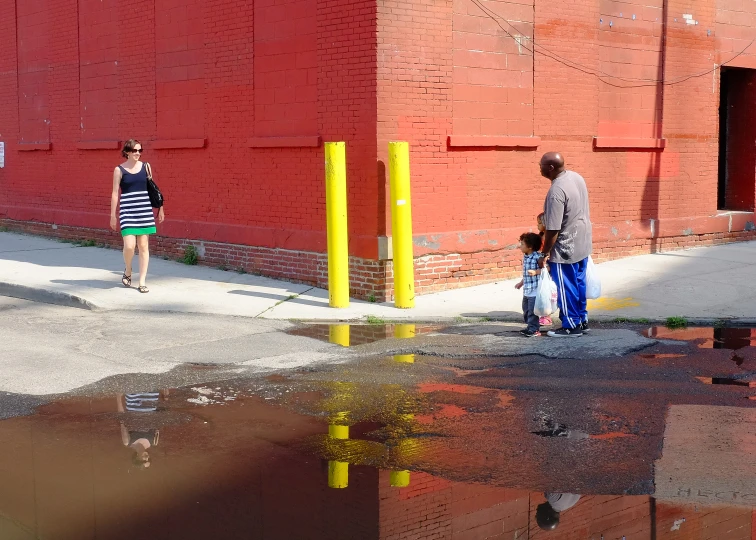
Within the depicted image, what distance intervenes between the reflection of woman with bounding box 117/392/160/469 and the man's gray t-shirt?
3.86 m

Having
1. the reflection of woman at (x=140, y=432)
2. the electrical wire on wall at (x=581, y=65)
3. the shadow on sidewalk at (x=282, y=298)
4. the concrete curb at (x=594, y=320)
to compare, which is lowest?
the reflection of woman at (x=140, y=432)

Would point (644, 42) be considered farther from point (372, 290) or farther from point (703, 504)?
point (703, 504)

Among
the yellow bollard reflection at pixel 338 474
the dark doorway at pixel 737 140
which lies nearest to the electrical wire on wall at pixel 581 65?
the dark doorway at pixel 737 140

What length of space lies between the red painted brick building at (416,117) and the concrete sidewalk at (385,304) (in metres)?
0.47

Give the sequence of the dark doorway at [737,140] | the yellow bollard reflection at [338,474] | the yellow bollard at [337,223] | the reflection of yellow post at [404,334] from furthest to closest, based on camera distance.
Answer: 1. the dark doorway at [737,140]
2. the yellow bollard at [337,223]
3. the reflection of yellow post at [404,334]
4. the yellow bollard reflection at [338,474]

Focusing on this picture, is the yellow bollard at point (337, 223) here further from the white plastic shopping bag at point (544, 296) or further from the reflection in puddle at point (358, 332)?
the white plastic shopping bag at point (544, 296)

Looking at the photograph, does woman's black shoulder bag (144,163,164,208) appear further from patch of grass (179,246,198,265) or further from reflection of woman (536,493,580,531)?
reflection of woman (536,493,580,531)

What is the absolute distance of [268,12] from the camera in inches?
497

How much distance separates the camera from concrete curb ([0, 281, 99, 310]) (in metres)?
11.4

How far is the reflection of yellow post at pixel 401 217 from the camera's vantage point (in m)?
10.7

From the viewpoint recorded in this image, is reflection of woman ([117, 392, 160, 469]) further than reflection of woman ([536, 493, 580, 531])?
Yes

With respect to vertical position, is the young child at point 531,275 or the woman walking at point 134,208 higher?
the woman walking at point 134,208

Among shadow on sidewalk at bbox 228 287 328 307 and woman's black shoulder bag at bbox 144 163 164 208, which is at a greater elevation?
woman's black shoulder bag at bbox 144 163 164 208

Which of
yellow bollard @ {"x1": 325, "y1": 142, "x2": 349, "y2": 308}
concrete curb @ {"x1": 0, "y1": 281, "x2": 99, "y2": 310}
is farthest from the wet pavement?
concrete curb @ {"x1": 0, "y1": 281, "x2": 99, "y2": 310}
